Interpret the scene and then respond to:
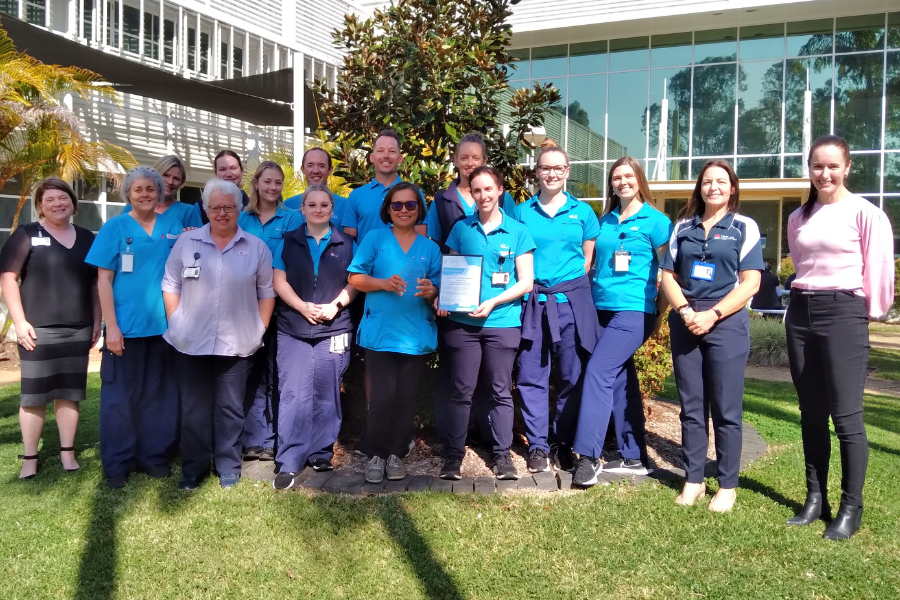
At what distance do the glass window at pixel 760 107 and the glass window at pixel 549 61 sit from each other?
503cm

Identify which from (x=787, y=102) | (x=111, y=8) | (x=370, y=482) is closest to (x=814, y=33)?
(x=787, y=102)

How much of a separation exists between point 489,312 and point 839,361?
6.66ft

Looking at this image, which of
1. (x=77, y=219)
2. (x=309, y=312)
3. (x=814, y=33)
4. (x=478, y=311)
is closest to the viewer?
(x=478, y=311)

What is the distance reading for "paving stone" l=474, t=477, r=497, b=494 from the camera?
4684 mm

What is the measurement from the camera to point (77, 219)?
1266 centimetres

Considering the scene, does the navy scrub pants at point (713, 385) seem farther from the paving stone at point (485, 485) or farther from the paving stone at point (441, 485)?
the paving stone at point (441, 485)

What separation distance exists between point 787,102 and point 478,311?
18.2m

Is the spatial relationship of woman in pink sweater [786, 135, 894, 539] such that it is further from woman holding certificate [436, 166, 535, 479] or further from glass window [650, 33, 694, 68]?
glass window [650, 33, 694, 68]

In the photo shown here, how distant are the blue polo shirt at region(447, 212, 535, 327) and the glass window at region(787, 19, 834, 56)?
18176 mm

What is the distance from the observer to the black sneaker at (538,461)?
503cm

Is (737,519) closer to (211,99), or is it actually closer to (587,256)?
(587,256)

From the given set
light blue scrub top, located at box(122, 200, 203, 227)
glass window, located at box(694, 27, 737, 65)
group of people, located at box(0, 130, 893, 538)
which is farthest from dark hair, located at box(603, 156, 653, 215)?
glass window, located at box(694, 27, 737, 65)

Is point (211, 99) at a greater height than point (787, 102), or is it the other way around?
point (787, 102)

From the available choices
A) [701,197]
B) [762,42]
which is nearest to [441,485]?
[701,197]
